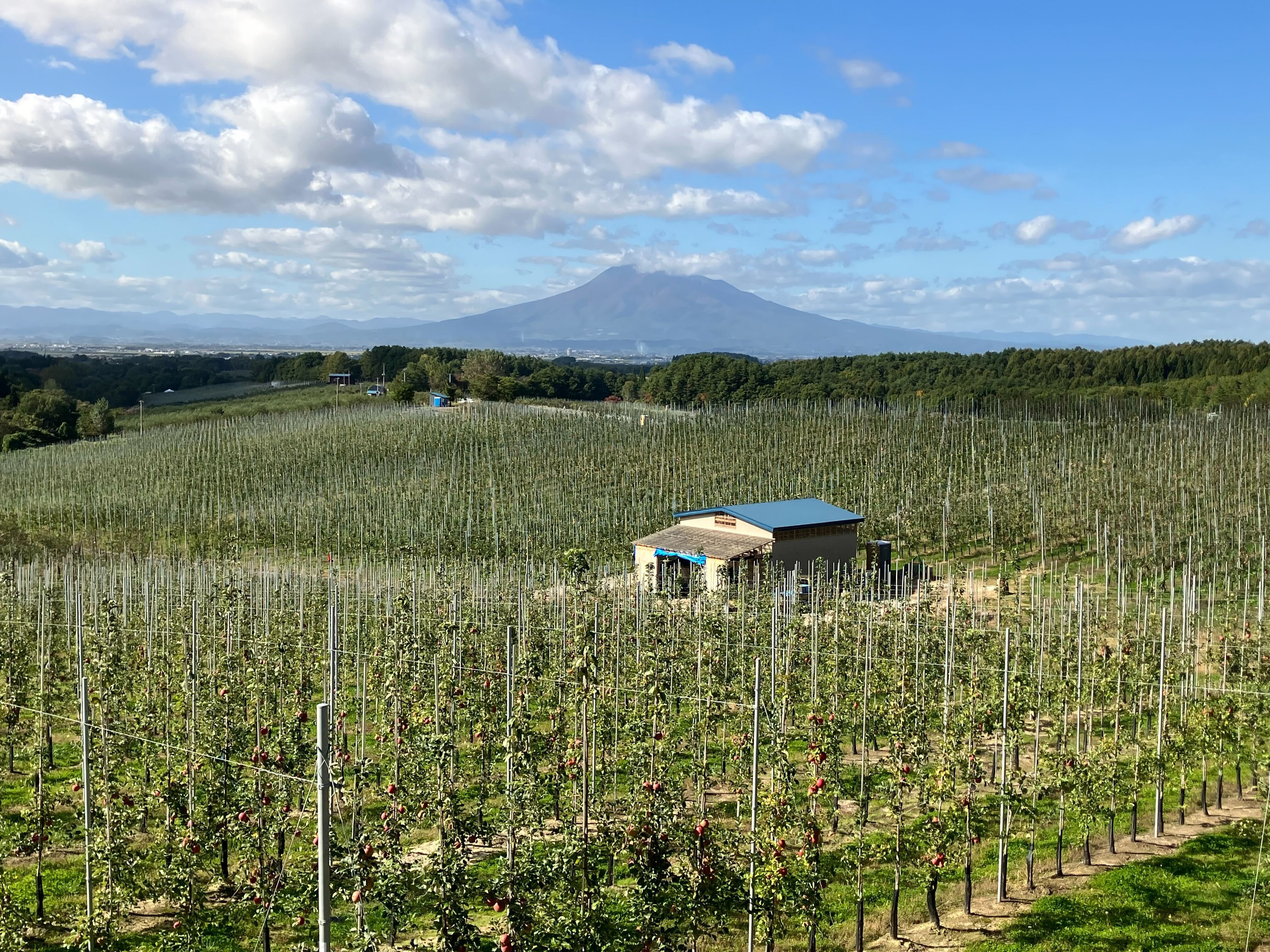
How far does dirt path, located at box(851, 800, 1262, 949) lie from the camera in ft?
38.4

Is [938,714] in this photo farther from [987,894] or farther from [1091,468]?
[1091,468]

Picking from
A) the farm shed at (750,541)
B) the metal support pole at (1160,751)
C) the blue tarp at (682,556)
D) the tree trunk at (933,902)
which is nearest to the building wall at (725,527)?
the farm shed at (750,541)

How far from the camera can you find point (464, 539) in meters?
42.3

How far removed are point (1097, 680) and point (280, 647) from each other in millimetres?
16050

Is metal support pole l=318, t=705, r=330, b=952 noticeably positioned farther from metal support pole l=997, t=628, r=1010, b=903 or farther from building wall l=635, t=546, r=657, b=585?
building wall l=635, t=546, r=657, b=585

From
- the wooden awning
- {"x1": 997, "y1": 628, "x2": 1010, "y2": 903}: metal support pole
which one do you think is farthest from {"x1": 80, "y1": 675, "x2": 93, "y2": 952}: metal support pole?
the wooden awning

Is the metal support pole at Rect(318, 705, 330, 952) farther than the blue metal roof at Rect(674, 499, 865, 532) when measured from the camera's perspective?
No

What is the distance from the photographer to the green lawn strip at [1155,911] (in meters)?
11.3

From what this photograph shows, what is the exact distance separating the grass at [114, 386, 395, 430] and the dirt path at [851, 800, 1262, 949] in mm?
74739

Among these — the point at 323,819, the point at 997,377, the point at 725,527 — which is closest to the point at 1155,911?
the point at 323,819

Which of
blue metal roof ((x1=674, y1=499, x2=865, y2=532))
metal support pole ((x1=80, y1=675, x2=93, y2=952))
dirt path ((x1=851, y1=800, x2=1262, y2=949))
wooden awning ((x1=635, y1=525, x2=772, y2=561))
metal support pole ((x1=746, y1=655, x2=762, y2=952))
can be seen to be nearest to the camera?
metal support pole ((x1=746, y1=655, x2=762, y2=952))

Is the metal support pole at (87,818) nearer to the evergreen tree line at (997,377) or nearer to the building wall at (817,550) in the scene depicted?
the building wall at (817,550)

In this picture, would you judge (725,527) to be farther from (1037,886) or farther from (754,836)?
(754,836)

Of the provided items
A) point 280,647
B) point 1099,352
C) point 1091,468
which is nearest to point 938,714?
point 280,647
